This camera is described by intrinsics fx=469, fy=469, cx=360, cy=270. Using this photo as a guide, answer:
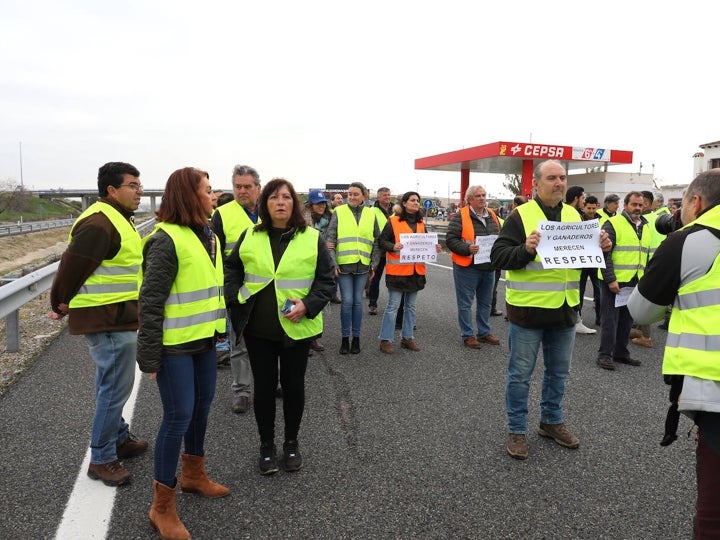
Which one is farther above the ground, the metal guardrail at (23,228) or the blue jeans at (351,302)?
the blue jeans at (351,302)

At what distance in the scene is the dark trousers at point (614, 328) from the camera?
17.9ft

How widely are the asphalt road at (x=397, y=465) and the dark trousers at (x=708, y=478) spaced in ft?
2.59

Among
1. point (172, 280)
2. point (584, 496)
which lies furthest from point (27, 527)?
point (584, 496)

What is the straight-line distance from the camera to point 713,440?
193 cm

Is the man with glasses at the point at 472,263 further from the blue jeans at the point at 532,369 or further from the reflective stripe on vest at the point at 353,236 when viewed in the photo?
the blue jeans at the point at 532,369

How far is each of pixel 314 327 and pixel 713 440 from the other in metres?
2.26

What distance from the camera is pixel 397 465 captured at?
10.8 ft

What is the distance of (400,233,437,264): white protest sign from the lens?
241 inches

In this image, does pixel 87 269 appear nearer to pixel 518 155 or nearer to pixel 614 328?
pixel 614 328

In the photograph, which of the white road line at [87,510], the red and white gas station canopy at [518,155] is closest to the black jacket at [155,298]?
the white road line at [87,510]

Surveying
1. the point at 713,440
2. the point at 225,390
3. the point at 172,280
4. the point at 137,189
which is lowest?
the point at 225,390

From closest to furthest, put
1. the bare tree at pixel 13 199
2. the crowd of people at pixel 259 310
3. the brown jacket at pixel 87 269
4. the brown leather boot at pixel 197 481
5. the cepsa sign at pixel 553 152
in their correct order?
the crowd of people at pixel 259 310 < the brown leather boot at pixel 197 481 < the brown jacket at pixel 87 269 < the cepsa sign at pixel 553 152 < the bare tree at pixel 13 199

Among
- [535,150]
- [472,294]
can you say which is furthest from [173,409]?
[535,150]

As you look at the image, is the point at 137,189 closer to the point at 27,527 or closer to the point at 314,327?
Answer: the point at 314,327
